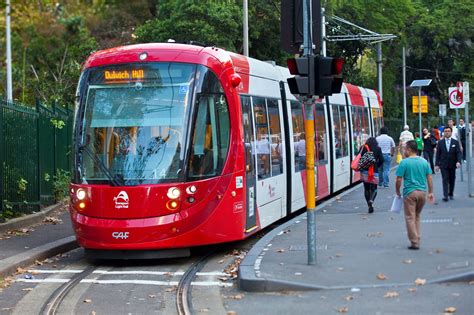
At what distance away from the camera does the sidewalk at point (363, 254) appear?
9.75 meters

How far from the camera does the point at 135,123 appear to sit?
39.7 ft

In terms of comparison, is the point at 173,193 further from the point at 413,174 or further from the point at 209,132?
the point at 413,174

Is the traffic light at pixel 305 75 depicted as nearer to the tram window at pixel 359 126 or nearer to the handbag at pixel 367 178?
the handbag at pixel 367 178

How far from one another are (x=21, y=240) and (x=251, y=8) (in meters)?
22.7

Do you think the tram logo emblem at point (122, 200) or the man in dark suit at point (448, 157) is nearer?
the tram logo emblem at point (122, 200)

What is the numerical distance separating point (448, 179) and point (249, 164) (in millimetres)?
7304

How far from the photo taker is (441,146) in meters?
18.7

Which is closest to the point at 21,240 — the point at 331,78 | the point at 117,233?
the point at 117,233

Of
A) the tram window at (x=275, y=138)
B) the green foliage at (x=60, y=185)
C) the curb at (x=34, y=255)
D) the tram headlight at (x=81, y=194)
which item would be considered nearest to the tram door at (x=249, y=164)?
the tram window at (x=275, y=138)

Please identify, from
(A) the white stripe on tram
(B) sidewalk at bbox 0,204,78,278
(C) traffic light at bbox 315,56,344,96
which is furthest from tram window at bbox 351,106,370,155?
(A) the white stripe on tram

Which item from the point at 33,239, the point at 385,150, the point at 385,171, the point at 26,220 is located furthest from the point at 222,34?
the point at 33,239

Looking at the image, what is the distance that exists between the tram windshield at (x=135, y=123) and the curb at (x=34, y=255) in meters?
1.48

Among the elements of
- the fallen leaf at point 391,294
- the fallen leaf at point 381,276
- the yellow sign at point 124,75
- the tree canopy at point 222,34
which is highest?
the tree canopy at point 222,34

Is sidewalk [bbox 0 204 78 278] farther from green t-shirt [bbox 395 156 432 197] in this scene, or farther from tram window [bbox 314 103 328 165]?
tram window [bbox 314 103 328 165]
